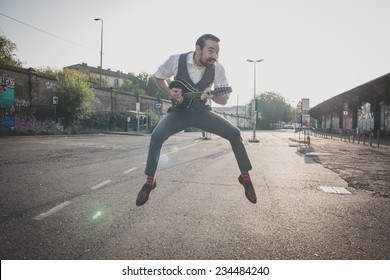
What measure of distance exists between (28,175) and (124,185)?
8.87ft

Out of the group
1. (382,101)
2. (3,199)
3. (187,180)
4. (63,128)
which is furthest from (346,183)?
(63,128)

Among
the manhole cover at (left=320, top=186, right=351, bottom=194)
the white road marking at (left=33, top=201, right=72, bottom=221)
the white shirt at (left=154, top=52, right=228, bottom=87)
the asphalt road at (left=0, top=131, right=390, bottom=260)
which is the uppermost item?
the white shirt at (left=154, top=52, right=228, bottom=87)

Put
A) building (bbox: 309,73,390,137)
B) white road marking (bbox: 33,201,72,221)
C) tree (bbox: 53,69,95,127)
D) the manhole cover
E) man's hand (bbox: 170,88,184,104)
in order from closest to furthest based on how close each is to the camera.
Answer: man's hand (bbox: 170,88,184,104)
white road marking (bbox: 33,201,72,221)
the manhole cover
building (bbox: 309,73,390,137)
tree (bbox: 53,69,95,127)

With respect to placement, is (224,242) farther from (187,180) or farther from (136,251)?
(187,180)

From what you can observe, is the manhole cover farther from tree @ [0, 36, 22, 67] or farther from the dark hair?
tree @ [0, 36, 22, 67]

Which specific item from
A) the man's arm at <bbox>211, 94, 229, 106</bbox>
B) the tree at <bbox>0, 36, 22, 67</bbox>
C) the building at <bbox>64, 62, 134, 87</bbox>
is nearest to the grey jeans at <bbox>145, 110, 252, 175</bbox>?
the man's arm at <bbox>211, 94, 229, 106</bbox>

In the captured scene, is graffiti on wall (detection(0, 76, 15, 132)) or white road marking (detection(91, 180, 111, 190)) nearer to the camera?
white road marking (detection(91, 180, 111, 190))

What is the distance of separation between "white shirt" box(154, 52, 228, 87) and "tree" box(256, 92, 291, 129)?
80.9m

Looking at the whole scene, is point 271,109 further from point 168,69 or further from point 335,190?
point 168,69

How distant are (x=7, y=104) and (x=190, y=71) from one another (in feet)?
85.9

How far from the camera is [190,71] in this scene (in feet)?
9.84

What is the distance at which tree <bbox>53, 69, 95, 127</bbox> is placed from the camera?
93.3ft

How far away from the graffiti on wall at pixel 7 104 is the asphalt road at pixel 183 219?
19.5m

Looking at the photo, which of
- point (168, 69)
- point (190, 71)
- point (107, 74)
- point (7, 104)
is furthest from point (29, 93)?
point (107, 74)
